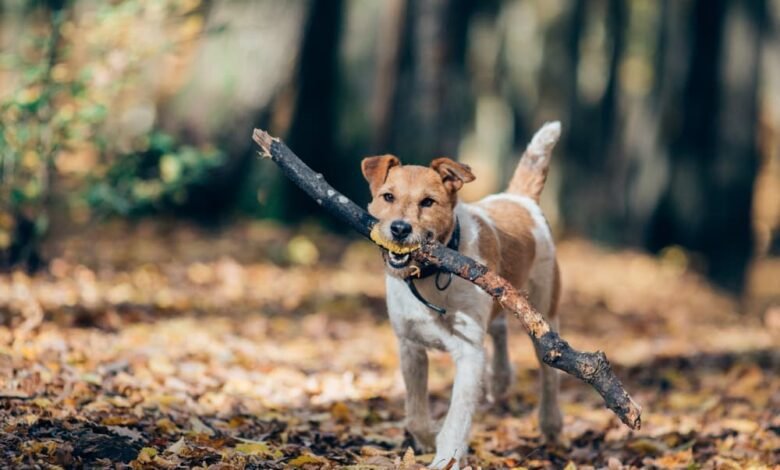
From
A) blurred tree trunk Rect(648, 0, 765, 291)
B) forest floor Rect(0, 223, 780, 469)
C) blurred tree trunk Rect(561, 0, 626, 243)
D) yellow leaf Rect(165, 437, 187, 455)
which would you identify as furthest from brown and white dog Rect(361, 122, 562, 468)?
blurred tree trunk Rect(561, 0, 626, 243)

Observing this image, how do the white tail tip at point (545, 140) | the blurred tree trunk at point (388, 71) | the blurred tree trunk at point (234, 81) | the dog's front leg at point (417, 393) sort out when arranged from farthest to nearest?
the blurred tree trunk at point (388, 71) → the blurred tree trunk at point (234, 81) → the white tail tip at point (545, 140) → the dog's front leg at point (417, 393)

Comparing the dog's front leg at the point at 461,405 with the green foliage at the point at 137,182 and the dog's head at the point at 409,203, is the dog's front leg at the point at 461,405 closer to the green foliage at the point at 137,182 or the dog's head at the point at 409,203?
the dog's head at the point at 409,203

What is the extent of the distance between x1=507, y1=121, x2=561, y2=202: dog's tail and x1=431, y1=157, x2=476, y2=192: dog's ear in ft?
4.84

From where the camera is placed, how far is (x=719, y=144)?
16.5 metres

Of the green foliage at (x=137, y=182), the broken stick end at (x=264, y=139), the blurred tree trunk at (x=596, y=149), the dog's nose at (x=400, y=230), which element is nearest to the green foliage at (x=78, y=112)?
the green foliage at (x=137, y=182)

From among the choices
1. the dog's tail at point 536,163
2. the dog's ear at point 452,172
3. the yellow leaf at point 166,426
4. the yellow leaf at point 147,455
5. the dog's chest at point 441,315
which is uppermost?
the dog's tail at point 536,163

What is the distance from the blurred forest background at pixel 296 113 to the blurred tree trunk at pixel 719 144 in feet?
0.11

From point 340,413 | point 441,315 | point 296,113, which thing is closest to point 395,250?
point 441,315

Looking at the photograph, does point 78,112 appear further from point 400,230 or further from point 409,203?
point 400,230

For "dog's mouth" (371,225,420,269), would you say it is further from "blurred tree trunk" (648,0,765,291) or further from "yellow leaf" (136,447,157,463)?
"blurred tree trunk" (648,0,765,291)

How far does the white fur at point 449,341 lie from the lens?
5383 millimetres

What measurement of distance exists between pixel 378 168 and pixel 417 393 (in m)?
1.26

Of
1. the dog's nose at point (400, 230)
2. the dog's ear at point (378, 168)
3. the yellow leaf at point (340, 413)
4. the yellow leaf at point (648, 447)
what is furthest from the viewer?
the yellow leaf at point (340, 413)

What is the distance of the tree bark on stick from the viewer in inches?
195
